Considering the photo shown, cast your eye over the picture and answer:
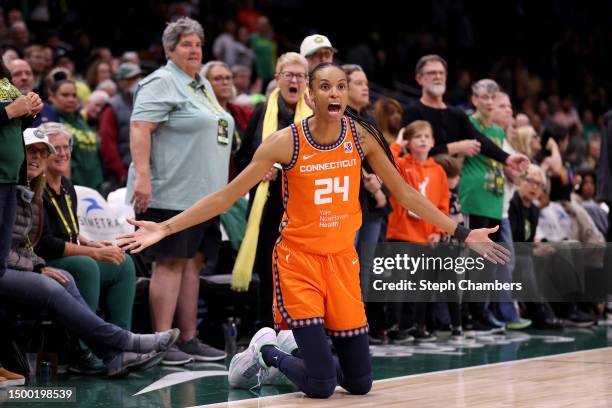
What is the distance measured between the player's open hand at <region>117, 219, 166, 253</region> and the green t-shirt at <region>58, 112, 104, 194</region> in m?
3.37

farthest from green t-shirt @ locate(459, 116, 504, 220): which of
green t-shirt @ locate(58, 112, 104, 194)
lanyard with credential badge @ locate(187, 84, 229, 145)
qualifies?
green t-shirt @ locate(58, 112, 104, 194)

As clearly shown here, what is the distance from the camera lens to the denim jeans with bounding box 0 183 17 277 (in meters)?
5.49

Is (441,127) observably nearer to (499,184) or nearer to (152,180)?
(499,184)

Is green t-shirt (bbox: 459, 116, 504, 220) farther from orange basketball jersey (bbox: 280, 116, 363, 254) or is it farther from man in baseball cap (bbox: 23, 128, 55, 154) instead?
man in baseball cap (bbox: 23, 128, 55, 154)

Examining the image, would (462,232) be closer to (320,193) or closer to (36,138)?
(320,193)

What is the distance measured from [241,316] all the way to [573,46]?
12652mm

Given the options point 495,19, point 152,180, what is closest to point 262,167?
point 152,180

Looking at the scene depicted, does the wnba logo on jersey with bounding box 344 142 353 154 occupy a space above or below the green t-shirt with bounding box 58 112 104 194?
below

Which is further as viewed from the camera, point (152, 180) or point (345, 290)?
point (152, 180)

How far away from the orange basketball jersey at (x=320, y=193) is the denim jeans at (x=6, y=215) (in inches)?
53.6

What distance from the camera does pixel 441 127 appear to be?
8.25 metres

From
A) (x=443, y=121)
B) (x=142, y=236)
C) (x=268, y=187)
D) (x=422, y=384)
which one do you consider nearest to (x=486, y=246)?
(x=422, y=384)

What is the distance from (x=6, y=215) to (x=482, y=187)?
13.1 feet

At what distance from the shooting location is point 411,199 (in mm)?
5395
